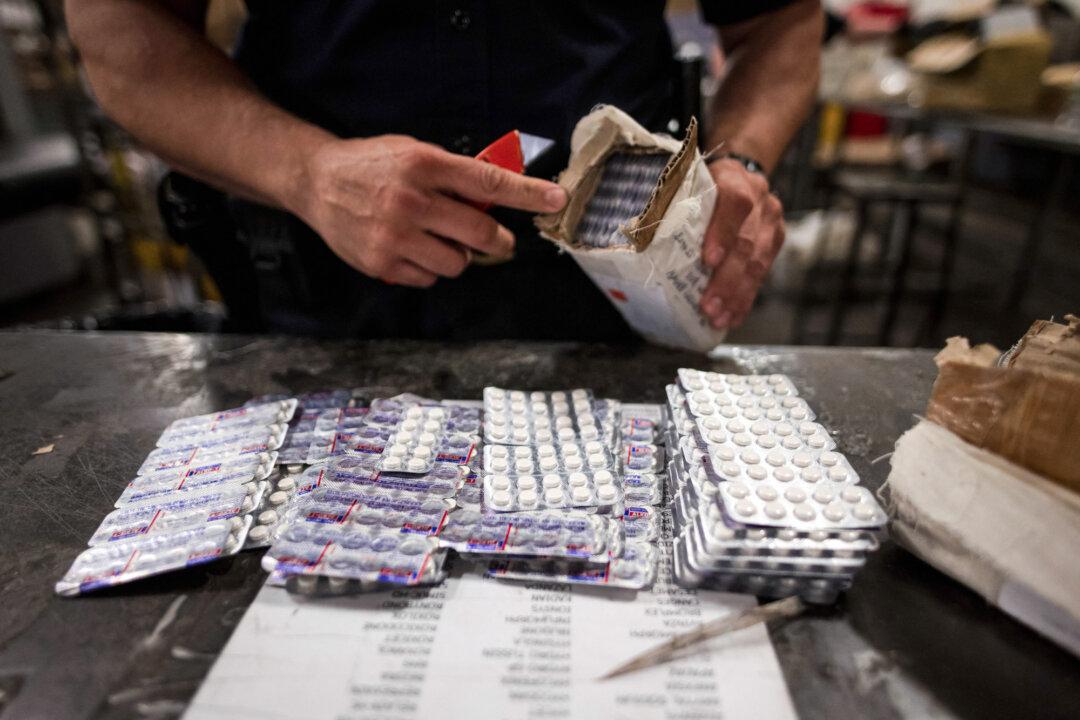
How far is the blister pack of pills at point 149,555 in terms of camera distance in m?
0.54

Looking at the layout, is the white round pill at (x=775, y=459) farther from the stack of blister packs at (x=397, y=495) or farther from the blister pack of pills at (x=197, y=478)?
the blister pack of pills at (x=197, y=478)

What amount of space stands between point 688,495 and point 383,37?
2.58 ft

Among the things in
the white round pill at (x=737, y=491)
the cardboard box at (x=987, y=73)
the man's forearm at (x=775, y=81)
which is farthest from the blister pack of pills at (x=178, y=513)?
the cardboard box at (x=987, y=73)

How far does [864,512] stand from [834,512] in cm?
2

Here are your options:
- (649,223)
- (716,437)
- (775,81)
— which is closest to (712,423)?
(716,437)

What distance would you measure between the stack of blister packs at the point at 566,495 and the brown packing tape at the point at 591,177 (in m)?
0.21

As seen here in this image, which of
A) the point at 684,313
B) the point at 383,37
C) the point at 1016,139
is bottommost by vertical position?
the point at 1016,139

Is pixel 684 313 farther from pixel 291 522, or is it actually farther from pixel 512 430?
pixel 291 522

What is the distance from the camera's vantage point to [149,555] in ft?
1.82

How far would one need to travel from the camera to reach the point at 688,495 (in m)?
0.59

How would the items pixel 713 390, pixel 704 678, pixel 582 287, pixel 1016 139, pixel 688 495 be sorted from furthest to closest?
pixel 1016 139 < pixel 582 287 < pixel 713 390 < pixel 688 495 < pixel 704 678

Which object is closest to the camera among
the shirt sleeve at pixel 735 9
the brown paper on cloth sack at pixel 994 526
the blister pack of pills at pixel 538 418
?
the brown paper on cloth sack at pixel 994 526

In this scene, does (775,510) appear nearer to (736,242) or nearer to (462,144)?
(736,242)

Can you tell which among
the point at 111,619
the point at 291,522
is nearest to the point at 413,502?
the point at 291,522
